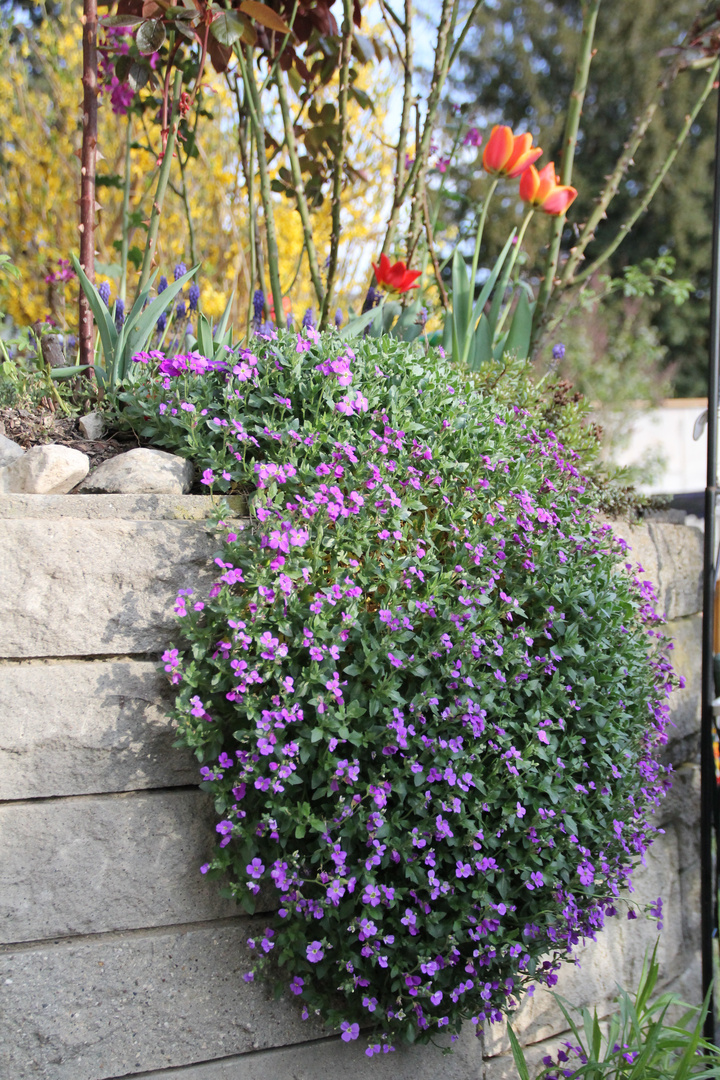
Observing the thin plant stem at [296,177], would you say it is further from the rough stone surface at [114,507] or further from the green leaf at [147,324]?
the rough stone surface at [114,507]

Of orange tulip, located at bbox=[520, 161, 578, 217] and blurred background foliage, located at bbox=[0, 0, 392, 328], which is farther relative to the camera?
blurred background foliage, located at bbox=[0, 0, 392, 328]

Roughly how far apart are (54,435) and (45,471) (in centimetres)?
31

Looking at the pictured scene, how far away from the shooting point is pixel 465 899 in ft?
4.77

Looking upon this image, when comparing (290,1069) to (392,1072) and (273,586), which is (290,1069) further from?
(273,586)

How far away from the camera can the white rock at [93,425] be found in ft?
6.19

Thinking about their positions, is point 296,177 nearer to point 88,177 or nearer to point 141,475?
point 88,177

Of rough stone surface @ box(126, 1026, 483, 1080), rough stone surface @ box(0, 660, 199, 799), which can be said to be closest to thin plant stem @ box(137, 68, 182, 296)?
rough stone surface @ box(0, 660, 199, 799)

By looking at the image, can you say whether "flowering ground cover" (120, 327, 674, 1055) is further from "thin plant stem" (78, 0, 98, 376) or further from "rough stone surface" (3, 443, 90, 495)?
"thin plant stem" (78, 0, 98, 376)

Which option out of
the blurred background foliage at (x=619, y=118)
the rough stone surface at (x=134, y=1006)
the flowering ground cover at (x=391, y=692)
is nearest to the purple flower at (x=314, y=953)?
the flowering ground cover at (x=391, y=692)

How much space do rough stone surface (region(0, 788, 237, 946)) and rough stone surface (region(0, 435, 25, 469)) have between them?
29.2 inches

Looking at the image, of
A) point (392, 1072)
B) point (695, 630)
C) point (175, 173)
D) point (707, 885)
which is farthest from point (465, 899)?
point (175, 173)

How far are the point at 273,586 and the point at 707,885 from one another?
166 centimetres

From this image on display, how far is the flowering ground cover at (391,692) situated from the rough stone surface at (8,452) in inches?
10.2

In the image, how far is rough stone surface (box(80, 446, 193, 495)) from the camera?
165cm
